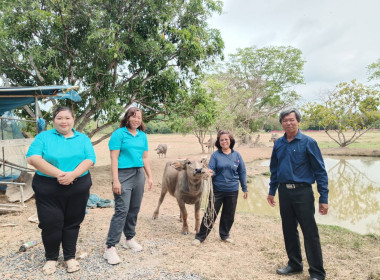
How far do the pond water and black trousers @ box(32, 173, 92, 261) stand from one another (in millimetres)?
5680

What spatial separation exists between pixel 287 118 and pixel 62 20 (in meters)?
7.37

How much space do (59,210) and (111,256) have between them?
872mm

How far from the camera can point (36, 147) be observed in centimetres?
274

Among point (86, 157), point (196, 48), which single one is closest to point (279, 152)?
point (86, 157)

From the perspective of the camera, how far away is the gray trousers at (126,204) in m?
3.31

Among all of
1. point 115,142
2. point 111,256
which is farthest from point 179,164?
point 111,256

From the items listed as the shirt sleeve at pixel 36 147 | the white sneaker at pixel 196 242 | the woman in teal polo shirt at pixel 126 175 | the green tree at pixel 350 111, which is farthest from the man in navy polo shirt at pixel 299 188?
the green tree at pixel 350 111

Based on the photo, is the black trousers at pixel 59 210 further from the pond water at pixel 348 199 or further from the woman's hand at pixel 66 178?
the pond water at pixel 348 199

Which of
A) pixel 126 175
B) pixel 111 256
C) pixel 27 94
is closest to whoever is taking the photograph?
pixel 111 256

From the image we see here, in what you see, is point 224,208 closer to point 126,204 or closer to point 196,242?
point 196,242

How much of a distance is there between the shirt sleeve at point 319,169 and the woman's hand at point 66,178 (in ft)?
8.29

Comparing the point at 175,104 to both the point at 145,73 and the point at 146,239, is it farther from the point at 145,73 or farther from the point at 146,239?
the point at 146,239

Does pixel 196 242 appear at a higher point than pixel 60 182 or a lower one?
lower

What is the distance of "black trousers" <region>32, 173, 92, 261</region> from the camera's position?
110 inches
